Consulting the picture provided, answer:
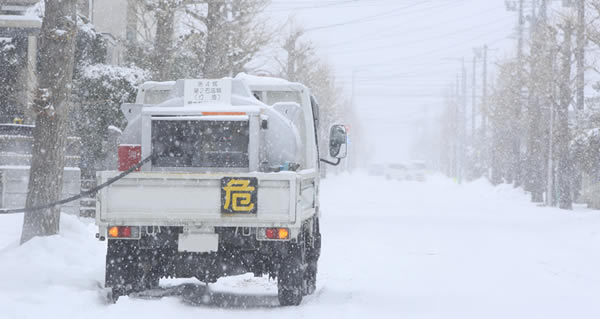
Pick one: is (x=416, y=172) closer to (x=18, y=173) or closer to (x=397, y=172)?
(x=397, y=172)

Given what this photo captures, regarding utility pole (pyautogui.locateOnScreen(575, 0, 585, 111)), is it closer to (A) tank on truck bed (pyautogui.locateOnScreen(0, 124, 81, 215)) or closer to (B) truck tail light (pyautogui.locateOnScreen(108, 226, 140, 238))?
(A) tank on truck bed (pyautogui.locateOnScreen(0, 124, 81, 215))

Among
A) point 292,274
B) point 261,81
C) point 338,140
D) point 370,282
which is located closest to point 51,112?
point 261,81

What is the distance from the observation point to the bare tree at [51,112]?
12117 millimetres

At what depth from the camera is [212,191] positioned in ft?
28.5

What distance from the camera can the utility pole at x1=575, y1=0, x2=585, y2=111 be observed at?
98.3 ft

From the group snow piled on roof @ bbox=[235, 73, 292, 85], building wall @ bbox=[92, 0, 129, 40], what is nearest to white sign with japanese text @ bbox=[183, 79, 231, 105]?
snow piled on roof @ bbox=[235, 73, 292, 85]

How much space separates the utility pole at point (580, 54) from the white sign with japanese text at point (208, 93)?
2274 centimetres

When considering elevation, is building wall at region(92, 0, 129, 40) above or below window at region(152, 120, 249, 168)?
above

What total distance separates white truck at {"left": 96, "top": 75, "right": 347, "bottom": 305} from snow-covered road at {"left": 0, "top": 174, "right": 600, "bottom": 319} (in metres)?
0.47

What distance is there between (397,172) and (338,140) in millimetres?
69462

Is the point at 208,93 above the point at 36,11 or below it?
below

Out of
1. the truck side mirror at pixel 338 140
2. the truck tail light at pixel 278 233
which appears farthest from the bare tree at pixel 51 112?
the truck tail light at pixel 278 233

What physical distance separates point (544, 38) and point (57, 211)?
2758cm

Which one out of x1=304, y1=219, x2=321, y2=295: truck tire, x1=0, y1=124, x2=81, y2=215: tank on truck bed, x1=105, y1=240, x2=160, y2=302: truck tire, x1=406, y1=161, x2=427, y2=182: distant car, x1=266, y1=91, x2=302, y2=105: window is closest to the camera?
x1=105, y1=240, x2=160, y2=302: truck tire
